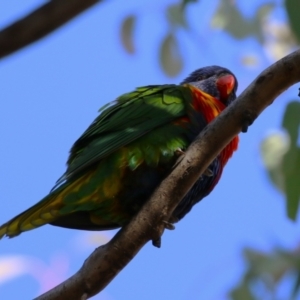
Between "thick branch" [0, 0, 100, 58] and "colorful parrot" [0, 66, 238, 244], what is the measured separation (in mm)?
857

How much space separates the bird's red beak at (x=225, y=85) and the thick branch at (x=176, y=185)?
4.06ft

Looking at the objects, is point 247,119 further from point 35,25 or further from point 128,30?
point 128,30

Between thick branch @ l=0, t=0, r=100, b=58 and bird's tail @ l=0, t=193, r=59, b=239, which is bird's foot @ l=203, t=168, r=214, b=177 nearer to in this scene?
bird's tail @ l=0, t=193, r=59, b=239

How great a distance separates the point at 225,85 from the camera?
117 inches

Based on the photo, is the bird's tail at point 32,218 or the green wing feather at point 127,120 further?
the green wing feather at point 127,120

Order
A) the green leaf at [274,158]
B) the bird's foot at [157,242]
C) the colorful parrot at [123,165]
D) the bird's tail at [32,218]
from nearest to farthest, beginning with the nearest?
1. the bird's foot at [157,242]
2. the bird's tail at [32,218]
3. the colorful parrot at [123,165]
4. the green leaf at [274,158]

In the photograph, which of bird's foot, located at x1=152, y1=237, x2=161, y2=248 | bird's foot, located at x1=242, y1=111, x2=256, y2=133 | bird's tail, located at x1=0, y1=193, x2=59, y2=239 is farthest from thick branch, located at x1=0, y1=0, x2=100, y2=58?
bird's tail, located at x1=0, y1=193, x2=59, y2=239

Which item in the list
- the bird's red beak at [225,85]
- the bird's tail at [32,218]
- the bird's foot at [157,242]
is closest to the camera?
the bird's foot at [157,242]

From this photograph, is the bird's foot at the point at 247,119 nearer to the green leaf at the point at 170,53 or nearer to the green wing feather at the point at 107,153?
the green wing feather at the point at 107,153

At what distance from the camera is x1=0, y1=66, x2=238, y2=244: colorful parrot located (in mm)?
2039

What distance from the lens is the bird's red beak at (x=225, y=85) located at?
294cm

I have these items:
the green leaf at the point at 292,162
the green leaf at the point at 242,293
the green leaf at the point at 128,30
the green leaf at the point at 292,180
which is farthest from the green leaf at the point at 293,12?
the green leaf at the point at 128,30

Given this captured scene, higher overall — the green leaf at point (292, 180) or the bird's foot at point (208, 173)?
the bird's foot at point (208, 173)

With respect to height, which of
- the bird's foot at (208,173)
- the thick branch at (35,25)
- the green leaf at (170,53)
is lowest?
the thick branch at (35,25)
